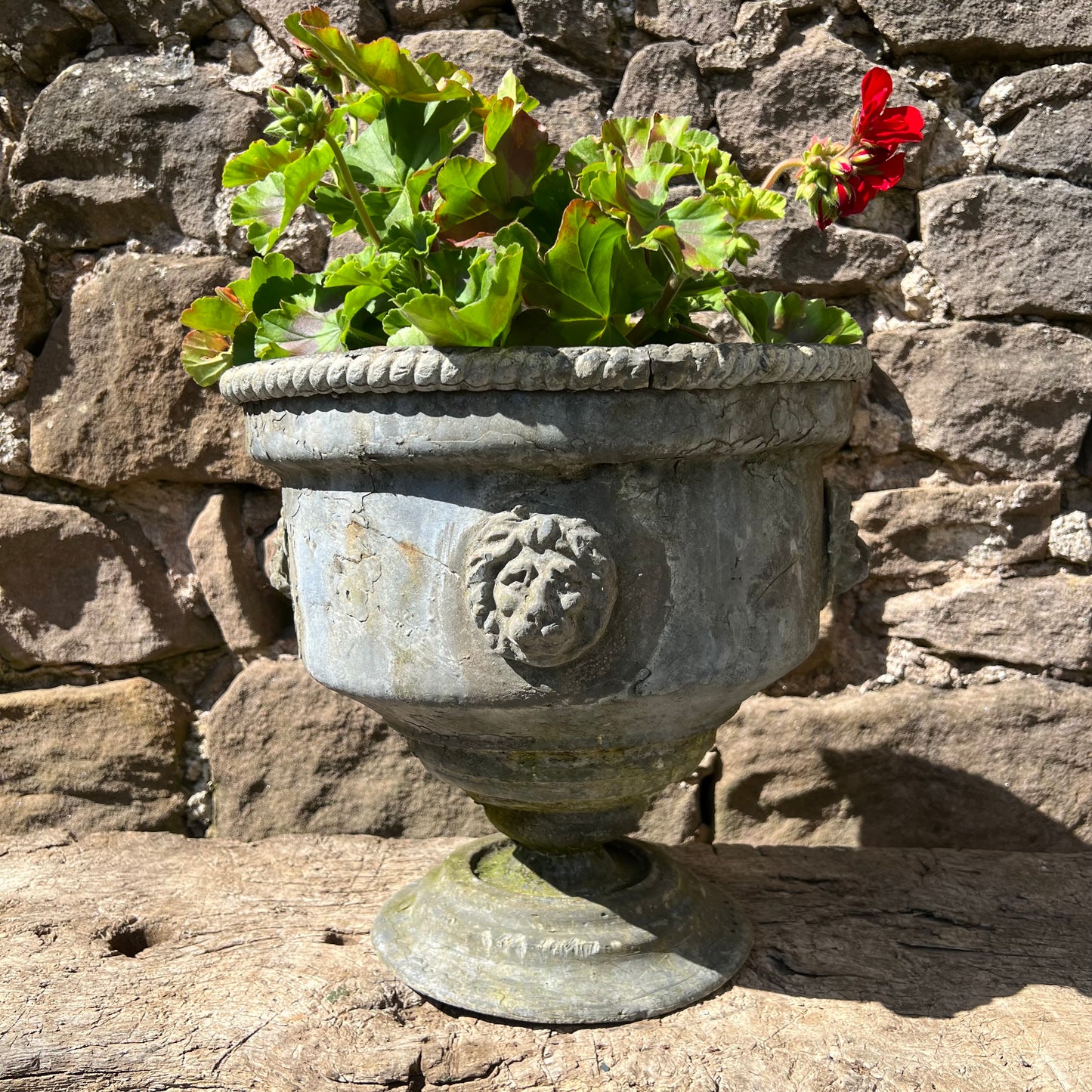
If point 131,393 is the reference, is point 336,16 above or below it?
above

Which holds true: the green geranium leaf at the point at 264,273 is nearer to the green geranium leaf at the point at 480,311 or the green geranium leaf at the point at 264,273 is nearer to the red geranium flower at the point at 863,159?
the green geranium leaf at the point at 480,311

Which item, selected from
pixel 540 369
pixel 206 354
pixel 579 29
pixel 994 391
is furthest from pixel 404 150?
pixel 994 391

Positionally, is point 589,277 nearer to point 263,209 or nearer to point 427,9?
point 263,209

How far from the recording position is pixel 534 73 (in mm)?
1781

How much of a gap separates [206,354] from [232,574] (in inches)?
20.1

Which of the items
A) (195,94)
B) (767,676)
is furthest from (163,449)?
(767,676)

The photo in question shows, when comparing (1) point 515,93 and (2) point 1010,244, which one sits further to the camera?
(2) point 1010,244

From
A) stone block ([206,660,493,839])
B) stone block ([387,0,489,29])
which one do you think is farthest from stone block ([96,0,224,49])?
stone block ([206,660,493,839])

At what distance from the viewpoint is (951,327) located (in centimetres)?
176

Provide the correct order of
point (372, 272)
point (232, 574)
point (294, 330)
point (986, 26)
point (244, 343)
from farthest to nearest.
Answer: point (232, 574) < point (986, 26) < point (244, 343) < point (294, 330) < point (372, 272)

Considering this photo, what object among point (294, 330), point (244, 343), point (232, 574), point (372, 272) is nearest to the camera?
point (372, 272)

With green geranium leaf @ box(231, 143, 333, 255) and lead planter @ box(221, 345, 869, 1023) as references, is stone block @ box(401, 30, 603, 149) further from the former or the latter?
lead planter @ box(221, 345, 869, 1023)

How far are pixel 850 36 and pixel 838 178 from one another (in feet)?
1.95

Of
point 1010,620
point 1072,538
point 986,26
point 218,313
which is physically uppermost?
point 986,26
